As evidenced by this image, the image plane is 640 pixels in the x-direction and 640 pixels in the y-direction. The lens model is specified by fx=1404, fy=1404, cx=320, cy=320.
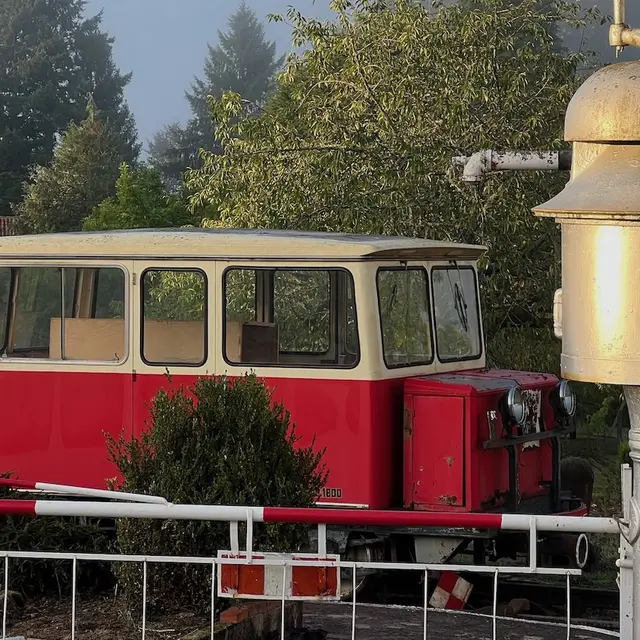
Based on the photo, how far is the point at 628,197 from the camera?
415 cm

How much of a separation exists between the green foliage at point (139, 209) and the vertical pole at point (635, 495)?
74.5 ft

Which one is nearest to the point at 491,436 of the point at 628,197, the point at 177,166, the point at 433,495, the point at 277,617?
the point at 433,495

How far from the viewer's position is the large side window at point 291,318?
9258mm

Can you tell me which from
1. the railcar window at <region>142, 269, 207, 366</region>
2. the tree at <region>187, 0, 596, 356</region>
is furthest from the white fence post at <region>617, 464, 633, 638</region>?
the tree at <region>187, 0, 596, 356</region>

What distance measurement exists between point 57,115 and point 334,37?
5861 centimetres

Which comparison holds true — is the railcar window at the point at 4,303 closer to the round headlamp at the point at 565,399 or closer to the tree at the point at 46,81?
the round headlamp at the point at 565,399

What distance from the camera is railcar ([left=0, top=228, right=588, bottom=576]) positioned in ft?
Result: 29.8

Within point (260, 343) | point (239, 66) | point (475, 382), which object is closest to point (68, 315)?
point (260, 343)

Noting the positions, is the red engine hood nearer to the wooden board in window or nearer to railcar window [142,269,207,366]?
the wooden board in window

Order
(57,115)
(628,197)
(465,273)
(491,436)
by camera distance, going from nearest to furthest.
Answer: (628,197)
(491,436)
(465,273)
(57,115)

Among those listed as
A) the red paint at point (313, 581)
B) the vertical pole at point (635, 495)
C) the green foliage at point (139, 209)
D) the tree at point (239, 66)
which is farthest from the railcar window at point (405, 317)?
the tree at point (239, 66)

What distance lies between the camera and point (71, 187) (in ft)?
151

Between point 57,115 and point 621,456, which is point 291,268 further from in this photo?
point 57,115

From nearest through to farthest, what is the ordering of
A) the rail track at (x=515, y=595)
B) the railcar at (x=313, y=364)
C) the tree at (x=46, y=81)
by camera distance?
the rail track at (x=515, y=595) → the railcar at (x=313, y=364) → the tree at (x=46, y=81)
